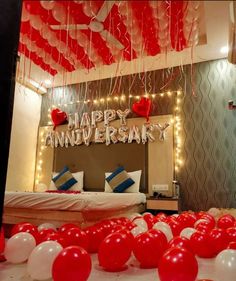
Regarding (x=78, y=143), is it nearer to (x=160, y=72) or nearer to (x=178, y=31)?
(x=160, y=72)

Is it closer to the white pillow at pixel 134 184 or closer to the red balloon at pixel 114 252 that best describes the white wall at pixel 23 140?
the white pillow at pixel 134 184

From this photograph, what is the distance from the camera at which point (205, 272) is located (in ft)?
5.25

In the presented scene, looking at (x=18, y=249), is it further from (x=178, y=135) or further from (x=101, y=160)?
(x=178, y=135)

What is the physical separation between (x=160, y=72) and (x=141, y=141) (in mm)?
1451

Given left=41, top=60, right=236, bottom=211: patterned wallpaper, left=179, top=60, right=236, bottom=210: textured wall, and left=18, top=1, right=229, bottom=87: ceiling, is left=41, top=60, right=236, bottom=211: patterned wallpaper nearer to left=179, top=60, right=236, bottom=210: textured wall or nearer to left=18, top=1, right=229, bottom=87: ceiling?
left=179, top=60, right=236, bottom=210: textured wall

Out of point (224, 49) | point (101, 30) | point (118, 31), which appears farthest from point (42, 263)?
point (224, 49)

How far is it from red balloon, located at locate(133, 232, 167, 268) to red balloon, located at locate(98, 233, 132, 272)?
88mm

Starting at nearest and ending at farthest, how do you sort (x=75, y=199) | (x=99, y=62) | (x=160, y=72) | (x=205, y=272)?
(x=205, y=272) → (x=75, y=199) → (x=99, y=62) → (x=160, y=72)

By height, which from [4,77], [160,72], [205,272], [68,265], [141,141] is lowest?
[205,272]

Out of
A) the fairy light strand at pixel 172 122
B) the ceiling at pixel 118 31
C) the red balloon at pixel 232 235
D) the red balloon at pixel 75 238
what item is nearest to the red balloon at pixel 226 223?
the red balloon at pixel 232 235

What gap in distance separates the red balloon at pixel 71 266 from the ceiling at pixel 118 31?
7.34 feet

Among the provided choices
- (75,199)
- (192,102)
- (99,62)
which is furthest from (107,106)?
(75,199)

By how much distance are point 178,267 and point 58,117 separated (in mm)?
4529

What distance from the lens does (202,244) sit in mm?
1842
